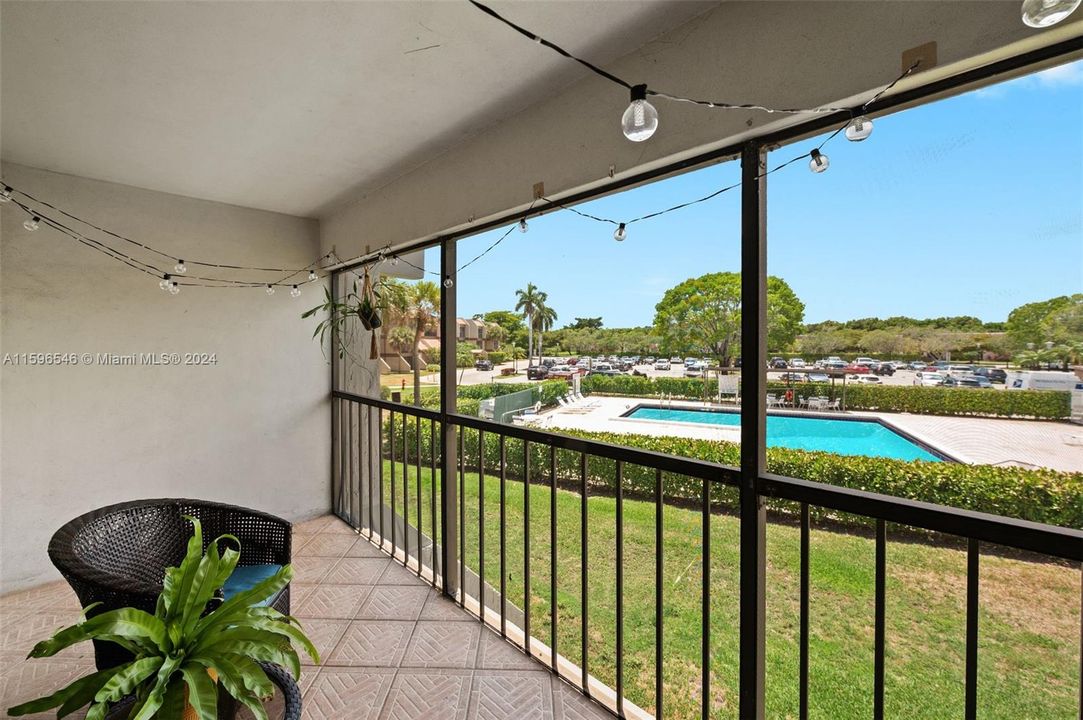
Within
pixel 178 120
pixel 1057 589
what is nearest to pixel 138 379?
pixel 178 120

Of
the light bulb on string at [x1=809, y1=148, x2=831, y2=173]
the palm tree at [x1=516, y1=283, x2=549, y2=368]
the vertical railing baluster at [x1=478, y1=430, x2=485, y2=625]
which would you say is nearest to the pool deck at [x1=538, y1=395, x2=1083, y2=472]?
the light bulb on string at [x1=809, y1=148, x2=831, y2=173]

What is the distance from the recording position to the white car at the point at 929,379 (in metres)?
1.15

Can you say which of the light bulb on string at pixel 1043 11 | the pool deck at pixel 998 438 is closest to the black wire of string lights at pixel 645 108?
the light bulb on string at pixel 1043 11

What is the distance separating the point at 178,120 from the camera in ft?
6.99

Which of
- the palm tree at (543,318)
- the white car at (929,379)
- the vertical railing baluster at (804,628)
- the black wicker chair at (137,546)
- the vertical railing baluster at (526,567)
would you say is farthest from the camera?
the palm tree at (543,318)

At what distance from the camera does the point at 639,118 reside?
967mm

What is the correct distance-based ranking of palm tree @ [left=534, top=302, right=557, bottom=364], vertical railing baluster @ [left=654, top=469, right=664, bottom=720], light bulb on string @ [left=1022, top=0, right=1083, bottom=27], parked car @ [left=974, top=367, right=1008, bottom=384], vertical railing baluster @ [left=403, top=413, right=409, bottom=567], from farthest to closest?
vertical railing baluster @ [left=403, top=413, right=409, bottom=567], palm tree @ [left=534, top=302, right=557, bottom=364], vertical railing baluster @ [left=654, top=469, right=664, bottom=720], parked car @ [left=974, top=367, right=1008, bottom=384], light bulb on string @ [left=1022, top=0, right=1083, bottom=27]

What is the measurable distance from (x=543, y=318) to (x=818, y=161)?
4.51 feet

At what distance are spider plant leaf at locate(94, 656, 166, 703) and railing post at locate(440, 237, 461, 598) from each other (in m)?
1.61

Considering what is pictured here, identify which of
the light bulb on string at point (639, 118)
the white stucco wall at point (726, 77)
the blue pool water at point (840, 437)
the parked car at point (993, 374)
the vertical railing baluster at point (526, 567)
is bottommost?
the vertical railing baluster at point (526, 567)

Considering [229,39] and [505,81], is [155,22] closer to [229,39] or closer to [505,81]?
[229,39]

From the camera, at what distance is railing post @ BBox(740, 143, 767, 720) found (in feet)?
4.58

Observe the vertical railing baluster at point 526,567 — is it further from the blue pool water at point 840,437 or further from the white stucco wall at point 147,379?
the white stucco wall at point 147,379

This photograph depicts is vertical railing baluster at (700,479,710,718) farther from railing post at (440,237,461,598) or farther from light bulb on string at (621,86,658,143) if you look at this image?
railing post at (440,237,461,598)
